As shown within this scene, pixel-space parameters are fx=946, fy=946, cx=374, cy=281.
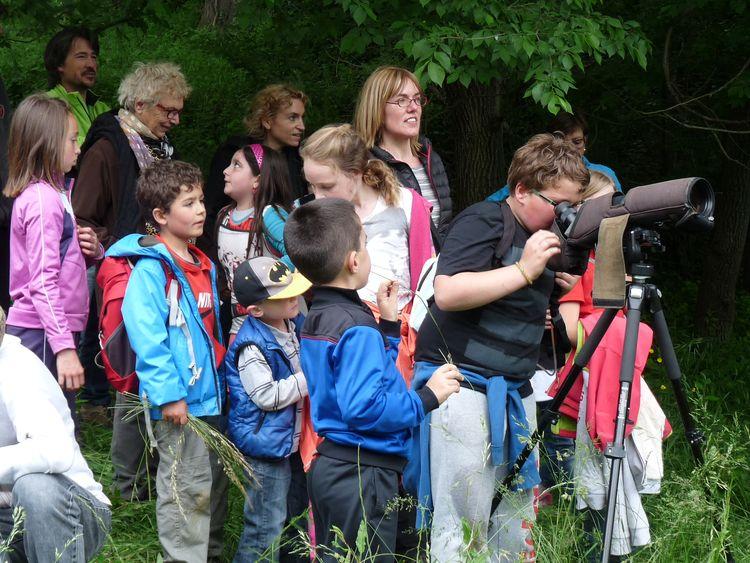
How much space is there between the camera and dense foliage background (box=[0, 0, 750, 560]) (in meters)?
4.57

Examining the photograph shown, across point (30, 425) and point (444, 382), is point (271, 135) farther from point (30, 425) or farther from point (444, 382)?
point (444, 382)

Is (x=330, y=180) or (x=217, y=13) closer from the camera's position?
(x=330, y=180)

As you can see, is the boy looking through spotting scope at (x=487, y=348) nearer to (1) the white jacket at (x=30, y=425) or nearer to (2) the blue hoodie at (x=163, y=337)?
(2) the blue hoodie at (x=163, y=337)

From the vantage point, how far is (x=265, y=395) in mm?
3701

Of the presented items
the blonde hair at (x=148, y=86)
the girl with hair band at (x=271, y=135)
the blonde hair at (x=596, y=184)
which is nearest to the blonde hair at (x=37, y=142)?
the blonde hair at (x=148, y=86)

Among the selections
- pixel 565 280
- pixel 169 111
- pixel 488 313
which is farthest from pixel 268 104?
pixel 488 313

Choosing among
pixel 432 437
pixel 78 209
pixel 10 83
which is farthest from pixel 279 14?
pixel 10 83

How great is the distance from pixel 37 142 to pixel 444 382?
88.6 inches

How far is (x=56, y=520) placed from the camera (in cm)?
301

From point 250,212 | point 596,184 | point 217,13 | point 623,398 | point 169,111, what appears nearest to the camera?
point 623,398

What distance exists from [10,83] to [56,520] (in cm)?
709

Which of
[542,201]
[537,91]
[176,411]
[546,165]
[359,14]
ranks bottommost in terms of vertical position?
[176,411]

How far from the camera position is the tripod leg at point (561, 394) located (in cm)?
301

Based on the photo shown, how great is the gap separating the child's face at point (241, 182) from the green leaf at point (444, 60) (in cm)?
103
